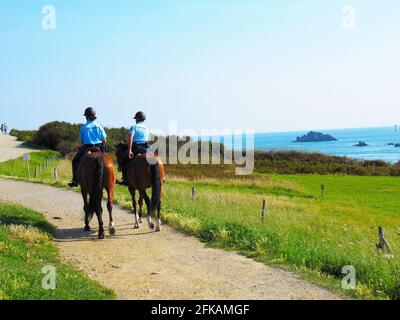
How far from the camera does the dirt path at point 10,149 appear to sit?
49.8 metres

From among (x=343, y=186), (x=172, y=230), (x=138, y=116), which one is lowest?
(x=343, y=186)

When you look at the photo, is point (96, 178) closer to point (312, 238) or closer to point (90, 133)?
point (90, 133)

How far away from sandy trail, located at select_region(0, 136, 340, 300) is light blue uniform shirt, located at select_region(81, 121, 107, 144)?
2.47 meters

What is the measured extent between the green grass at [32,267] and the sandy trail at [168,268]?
1.14 feet

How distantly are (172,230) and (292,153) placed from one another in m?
63.5

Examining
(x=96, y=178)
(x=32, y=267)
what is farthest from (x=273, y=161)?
(x=32, y=267)

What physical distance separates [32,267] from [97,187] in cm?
338

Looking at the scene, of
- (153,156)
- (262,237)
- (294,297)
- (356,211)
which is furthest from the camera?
(356,211)

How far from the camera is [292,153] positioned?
74.9 m

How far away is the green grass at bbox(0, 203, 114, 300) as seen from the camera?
269 inches

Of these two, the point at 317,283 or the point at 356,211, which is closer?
the point at 317,283

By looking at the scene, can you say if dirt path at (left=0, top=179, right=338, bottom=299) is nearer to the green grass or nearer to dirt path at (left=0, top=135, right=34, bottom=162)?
the green grass
